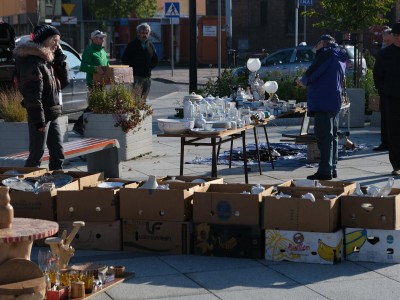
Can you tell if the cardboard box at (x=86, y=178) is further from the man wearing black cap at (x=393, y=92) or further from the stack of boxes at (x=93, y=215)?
the man wearing black cap at (x=393, y=92)

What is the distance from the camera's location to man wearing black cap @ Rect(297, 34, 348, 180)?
11.3 metres

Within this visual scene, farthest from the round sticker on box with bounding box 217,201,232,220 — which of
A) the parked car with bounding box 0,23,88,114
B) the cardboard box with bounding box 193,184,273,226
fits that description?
the parked car with bounding box 0,23,88,114

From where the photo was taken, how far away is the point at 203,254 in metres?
7.97

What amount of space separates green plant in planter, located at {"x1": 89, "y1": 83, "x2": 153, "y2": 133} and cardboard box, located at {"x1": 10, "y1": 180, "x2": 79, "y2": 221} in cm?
490

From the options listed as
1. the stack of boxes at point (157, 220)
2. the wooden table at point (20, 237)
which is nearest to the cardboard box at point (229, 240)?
the stack of boxes at point (157, 220)

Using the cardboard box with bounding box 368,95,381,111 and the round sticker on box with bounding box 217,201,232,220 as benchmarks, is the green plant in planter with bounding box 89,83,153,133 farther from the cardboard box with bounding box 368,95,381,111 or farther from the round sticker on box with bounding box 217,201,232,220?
the cardboard box with bounding box 368,95,381,111

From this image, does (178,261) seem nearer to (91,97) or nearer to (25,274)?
(25,274)

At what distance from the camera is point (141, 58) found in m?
16.1

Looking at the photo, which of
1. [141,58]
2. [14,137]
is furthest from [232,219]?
[141,58]

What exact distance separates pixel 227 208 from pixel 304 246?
0.73 m

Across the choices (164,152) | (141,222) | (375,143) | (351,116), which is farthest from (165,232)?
(351,116)

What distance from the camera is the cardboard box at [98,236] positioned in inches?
322

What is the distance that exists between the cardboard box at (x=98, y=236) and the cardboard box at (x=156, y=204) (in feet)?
0.47

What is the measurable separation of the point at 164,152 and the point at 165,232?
20.9ft
